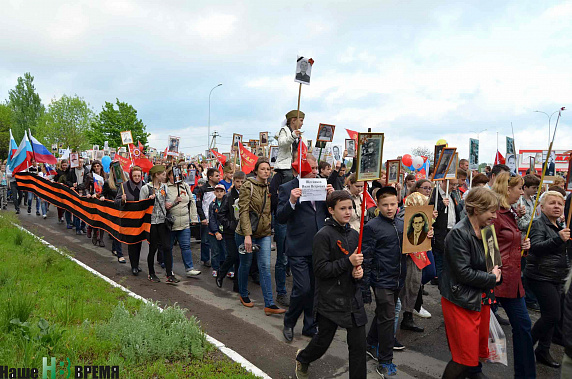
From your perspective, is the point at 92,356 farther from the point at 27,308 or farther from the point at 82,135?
the point at 82,135

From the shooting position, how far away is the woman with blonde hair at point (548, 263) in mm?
4180

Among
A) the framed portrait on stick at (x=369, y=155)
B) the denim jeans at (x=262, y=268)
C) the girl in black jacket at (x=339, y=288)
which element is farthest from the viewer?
the denim jeans at (x=262, y=268)

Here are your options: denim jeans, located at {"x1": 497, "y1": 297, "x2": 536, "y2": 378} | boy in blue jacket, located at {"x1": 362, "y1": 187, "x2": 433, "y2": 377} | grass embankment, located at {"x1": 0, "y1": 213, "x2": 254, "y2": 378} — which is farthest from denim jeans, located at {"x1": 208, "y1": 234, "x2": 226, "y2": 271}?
denim jeans, located at {"x1": 497, "y1": 297, "x2": 536, "y2": 378}

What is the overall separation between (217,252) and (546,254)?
5787 millimetres

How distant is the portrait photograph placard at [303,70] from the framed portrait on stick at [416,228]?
2.54 metres

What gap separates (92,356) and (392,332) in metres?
3.14

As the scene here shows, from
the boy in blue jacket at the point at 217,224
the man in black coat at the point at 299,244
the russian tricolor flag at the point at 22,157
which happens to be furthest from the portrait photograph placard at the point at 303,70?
the russian tricolor flag at the point at 22,157

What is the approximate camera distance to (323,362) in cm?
443

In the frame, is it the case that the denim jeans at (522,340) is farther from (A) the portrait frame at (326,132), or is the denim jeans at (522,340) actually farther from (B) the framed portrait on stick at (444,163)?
(A) the portrait frame at (326,132)

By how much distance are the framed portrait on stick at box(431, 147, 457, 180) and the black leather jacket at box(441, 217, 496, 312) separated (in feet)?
7.75

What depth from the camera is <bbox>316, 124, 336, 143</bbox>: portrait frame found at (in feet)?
28.0

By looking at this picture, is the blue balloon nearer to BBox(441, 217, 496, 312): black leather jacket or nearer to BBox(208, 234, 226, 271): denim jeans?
BBox(208, 234, 226, 271): denim jeans

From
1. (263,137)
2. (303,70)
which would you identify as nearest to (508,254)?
(303,70)

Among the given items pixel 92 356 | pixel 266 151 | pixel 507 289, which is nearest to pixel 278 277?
pixel 92 356
